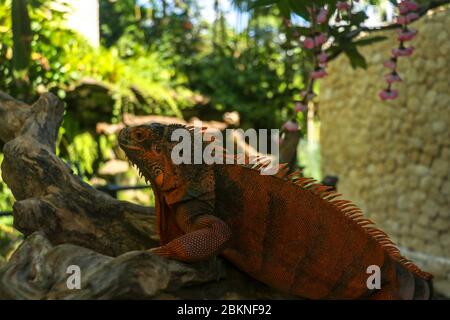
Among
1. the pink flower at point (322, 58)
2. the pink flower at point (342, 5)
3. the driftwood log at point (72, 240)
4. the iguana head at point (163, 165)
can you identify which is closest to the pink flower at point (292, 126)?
the pink flower at point (322, 58)

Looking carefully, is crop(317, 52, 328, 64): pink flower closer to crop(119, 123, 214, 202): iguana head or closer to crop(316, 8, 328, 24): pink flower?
crop(316, 8, 328, 24): pink flower

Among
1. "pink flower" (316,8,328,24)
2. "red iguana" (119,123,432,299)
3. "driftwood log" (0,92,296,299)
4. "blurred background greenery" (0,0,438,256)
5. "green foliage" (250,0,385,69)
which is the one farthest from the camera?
"blurred background greenery" (0,0,438,256)

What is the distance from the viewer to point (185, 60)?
10.6m

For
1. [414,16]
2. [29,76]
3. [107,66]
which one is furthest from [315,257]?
[107,66]

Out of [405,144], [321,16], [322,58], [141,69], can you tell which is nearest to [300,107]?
[322,58]

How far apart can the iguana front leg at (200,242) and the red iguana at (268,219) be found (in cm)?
3

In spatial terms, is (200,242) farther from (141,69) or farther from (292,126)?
(141,69)

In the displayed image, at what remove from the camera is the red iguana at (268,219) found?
245 centimetres

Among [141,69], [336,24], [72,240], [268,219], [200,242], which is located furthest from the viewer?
[141,69]

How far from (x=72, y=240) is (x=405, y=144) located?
18.1 feet

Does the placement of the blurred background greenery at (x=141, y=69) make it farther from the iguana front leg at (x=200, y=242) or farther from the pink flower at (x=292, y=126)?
the iguana front leg at (x=200, y=242)

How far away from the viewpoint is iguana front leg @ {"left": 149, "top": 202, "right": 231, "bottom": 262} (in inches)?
89.7

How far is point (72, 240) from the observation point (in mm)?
2793

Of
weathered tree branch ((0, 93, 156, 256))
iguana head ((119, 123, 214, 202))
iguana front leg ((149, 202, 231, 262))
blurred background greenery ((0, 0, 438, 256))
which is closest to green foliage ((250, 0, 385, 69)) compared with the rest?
blurred background greenery ((0, 0, 438, 256))
